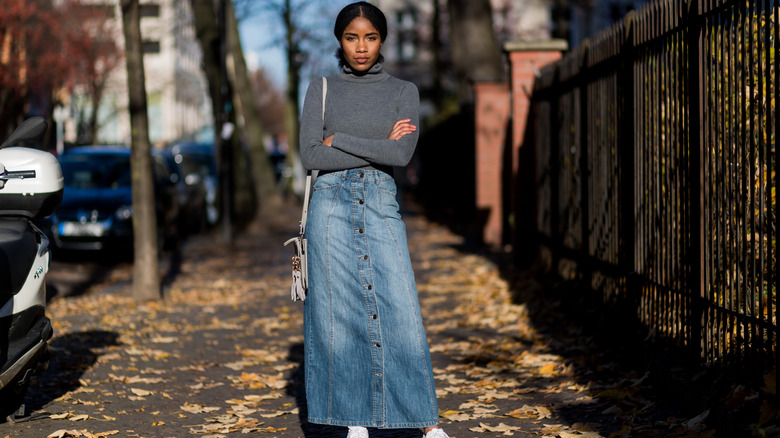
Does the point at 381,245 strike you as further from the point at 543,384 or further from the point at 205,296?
the point at 205,296

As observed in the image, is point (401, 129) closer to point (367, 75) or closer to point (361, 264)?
point (367, 75)

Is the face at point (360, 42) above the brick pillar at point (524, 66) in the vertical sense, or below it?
below

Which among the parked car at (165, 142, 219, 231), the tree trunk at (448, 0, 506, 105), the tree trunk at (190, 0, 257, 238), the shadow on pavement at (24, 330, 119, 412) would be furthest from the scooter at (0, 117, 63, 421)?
the parked car at (165, 142, 219, 231)

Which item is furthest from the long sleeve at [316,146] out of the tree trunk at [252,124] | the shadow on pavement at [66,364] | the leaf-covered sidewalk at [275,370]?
the tree trunk at [252,124]

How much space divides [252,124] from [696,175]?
19.3 m

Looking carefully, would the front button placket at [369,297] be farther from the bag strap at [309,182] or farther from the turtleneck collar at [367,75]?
the turtleneck collar at [367,75]

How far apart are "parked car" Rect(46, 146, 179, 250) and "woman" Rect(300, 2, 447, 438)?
36.9ft

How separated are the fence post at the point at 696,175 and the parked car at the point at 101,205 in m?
11.1

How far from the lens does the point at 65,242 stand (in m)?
15.4

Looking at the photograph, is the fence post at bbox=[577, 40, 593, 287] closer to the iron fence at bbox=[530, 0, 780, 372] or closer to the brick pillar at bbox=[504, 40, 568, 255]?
the iron fence at bbox=[530, 0, 780, 372]

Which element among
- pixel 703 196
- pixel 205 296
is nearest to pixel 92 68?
pixel 205 296

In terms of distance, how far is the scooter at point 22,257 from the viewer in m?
5.09

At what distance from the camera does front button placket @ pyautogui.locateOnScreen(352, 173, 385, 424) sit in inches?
173

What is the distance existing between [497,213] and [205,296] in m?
5.28
